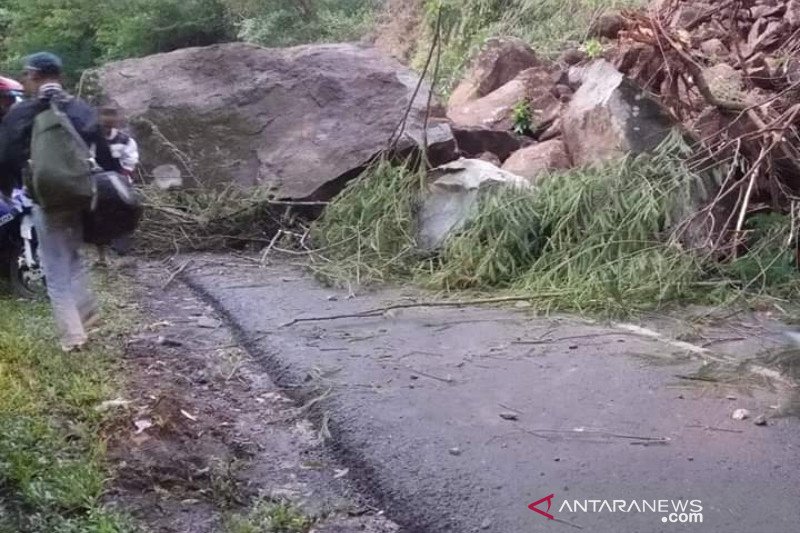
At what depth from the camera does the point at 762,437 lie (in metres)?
4.61

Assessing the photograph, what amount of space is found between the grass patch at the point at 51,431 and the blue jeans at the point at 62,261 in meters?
0.15

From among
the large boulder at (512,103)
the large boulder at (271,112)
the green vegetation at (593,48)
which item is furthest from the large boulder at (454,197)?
the green vegetation at (593,48)

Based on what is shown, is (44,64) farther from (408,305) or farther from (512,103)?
(512,103)

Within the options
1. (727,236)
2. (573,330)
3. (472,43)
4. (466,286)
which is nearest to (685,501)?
(573,330)

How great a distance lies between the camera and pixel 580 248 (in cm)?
765

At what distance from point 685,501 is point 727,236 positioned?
452 centimetres

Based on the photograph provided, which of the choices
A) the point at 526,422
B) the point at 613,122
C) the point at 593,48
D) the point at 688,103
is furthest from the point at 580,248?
the point at 593,48

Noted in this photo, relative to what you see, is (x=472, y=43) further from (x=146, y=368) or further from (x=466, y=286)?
(x=146, y=368)

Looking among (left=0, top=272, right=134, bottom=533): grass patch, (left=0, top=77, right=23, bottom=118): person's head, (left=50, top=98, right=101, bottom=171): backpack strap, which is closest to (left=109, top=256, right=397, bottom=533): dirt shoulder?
(left=0, top=272, right=134, bottom=533): grass patch

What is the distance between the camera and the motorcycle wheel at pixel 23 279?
285 inches

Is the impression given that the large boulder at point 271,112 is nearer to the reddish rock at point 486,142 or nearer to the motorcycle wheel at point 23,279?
the reddish rock at point 486,142

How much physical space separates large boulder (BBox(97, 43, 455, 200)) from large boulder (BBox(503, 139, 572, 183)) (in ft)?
2.18

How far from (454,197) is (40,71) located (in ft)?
12.5

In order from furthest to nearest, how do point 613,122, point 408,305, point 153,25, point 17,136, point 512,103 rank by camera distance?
point 153,25 < point 512,103 < point 613,122 < point 408,305 < point 17,136
